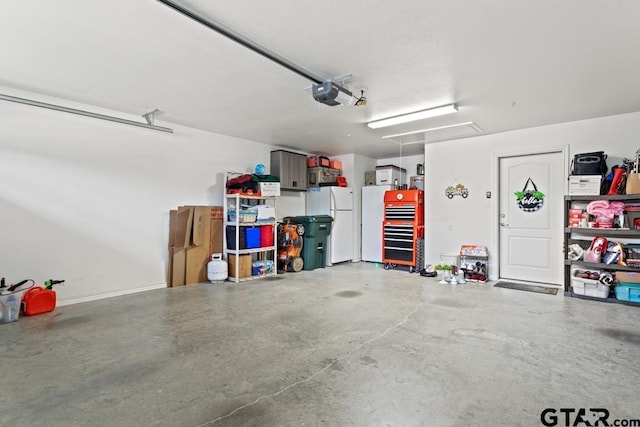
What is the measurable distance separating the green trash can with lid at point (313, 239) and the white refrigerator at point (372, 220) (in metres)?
1.20

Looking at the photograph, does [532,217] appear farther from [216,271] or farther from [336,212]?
[216,271]

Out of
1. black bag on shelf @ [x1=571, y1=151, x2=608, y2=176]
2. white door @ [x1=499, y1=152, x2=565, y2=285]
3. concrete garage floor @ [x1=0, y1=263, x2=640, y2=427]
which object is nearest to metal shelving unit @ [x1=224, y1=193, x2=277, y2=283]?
concrete garage floor @ [x1=0, y1=263, x2=640, y2=427]

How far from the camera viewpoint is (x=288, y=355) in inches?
107

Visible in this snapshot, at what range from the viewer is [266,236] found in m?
6.05

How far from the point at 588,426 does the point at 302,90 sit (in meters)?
3.70

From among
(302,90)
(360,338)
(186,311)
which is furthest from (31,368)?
(302,90)

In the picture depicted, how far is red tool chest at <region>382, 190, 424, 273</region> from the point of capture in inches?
253

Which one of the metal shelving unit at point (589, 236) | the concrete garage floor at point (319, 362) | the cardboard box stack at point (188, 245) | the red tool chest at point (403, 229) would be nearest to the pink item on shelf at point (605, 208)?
the metal shelving unit at point (589, 236)

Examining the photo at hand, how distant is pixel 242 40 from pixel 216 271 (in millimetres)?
3749

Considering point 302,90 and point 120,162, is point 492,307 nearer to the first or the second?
point 302,90

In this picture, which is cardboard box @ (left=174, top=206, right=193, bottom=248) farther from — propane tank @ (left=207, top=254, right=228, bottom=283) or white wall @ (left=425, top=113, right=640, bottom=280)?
white wall @ (left=425, top=113, right=640, bottom=280)

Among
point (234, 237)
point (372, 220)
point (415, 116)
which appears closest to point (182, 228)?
point (234, 237)

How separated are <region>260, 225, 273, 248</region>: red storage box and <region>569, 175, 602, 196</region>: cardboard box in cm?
488

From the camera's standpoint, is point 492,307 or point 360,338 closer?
point 360,338
